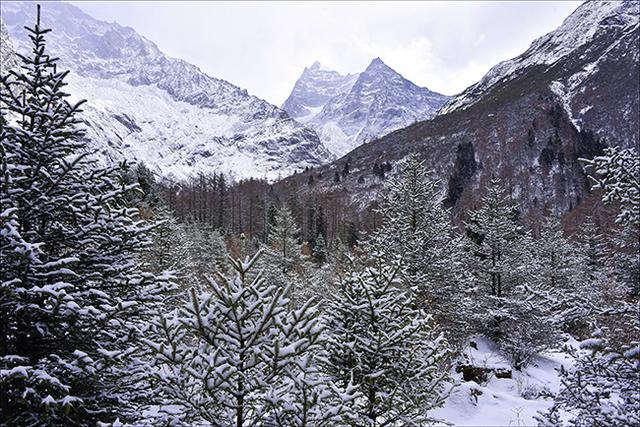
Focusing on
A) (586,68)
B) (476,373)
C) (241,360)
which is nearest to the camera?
(241,360)

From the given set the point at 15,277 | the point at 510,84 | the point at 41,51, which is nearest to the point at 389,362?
the point at 15,277

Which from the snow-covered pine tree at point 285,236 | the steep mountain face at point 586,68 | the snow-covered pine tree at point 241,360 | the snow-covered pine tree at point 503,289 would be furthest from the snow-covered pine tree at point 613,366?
the steep mountain face at point 586,68

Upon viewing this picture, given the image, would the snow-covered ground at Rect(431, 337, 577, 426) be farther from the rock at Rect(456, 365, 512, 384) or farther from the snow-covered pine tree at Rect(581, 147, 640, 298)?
the snow-covered pine tree at Rect(581, 147, 640, 298)

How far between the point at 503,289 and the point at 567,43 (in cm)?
14953

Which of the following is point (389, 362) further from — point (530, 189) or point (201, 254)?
point (530, 189)

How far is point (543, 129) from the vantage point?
328ft

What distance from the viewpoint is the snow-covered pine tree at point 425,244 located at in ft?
54.1

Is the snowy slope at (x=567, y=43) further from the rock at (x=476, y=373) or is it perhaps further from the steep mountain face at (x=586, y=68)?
the rock at (x=476, y=373)

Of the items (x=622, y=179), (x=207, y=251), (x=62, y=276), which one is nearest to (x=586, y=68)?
(x=207, y=251)

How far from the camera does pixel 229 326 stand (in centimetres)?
477

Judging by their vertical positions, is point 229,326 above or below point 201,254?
below

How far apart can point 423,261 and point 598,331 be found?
1132 centimetres

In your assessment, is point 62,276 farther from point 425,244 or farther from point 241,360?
point 425,244

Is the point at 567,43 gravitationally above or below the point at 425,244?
above
